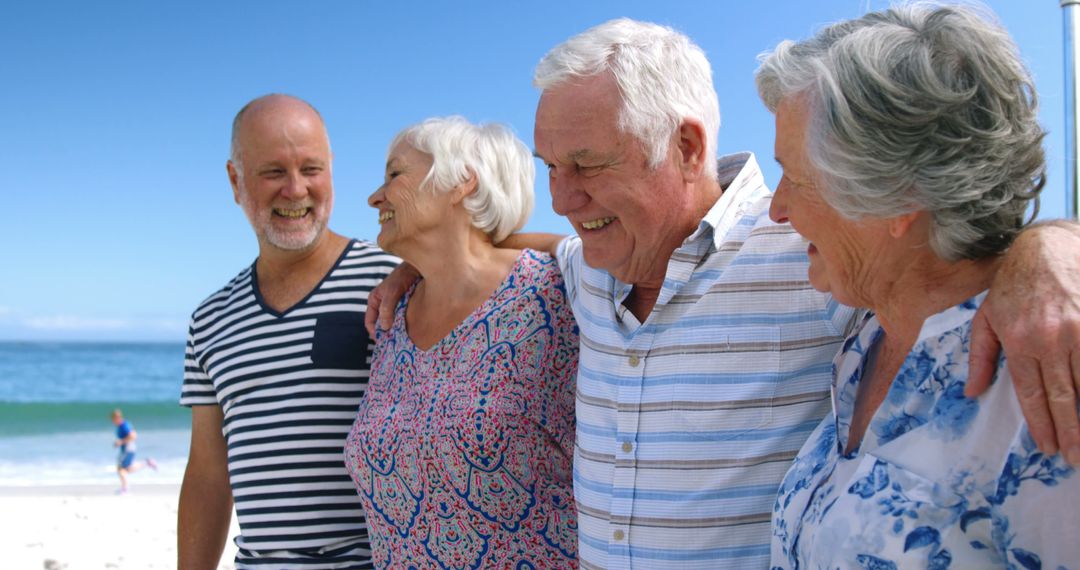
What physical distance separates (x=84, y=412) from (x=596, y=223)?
27854 mm

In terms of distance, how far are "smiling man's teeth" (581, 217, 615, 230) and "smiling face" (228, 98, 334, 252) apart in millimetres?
1204

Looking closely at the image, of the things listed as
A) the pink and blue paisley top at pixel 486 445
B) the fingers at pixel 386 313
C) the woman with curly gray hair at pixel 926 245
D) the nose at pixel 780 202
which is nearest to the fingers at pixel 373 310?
the fingers at pixel 386 313

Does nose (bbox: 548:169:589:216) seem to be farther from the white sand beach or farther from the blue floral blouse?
the white sand beach

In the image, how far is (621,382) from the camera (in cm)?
192

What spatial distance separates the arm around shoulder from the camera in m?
3.01

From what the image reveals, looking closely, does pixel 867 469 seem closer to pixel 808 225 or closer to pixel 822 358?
pixel 808 225

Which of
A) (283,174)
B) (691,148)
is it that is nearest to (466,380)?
(691,148)

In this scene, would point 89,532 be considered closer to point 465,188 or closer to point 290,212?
point 290,212

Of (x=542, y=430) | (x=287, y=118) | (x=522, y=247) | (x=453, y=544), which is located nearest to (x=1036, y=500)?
(x=542, y=430)

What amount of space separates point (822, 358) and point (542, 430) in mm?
751

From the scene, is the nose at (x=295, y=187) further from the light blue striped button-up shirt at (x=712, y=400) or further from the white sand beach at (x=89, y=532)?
the white sand beach at (x=89, y=532)

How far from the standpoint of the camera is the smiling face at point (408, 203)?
2.54 metres

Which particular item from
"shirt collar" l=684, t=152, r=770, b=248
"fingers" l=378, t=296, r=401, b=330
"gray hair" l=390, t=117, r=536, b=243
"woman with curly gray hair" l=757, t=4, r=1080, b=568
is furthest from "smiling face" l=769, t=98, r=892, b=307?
"fingers" l=378, t=296, r=401, b=330

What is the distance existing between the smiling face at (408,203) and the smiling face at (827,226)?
1255 mm
